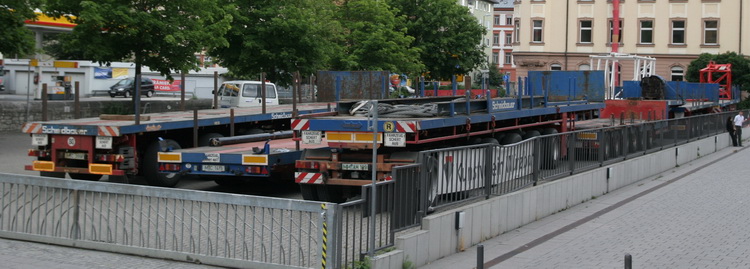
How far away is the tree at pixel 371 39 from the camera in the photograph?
48.0m

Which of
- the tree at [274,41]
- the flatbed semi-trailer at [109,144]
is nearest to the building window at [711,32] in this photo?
the tree at [274,41]

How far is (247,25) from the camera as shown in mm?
35406

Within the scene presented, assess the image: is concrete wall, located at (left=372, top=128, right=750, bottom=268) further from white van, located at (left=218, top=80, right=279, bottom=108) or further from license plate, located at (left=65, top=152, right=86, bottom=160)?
white van, located at (left=218, top=80, right=279, bottom=108)

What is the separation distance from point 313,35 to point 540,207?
2168cm

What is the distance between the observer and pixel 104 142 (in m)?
16.0

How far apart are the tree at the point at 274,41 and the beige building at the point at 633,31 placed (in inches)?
1365

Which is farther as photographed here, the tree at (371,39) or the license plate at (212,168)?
the tree at (371,39)

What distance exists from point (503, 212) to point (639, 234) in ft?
7.06

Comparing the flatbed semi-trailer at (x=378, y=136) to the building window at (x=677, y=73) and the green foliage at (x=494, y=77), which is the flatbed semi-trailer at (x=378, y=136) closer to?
the building window at (x=677, y=73)

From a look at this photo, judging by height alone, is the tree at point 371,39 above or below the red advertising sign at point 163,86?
above

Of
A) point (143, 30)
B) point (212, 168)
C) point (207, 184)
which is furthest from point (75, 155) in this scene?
point (143, 30)

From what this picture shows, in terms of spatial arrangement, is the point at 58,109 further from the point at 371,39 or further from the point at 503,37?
the point at 503,37

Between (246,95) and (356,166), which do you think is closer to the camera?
(356,166)

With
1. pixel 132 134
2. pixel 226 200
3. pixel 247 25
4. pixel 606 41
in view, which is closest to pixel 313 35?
pixel 247 25
